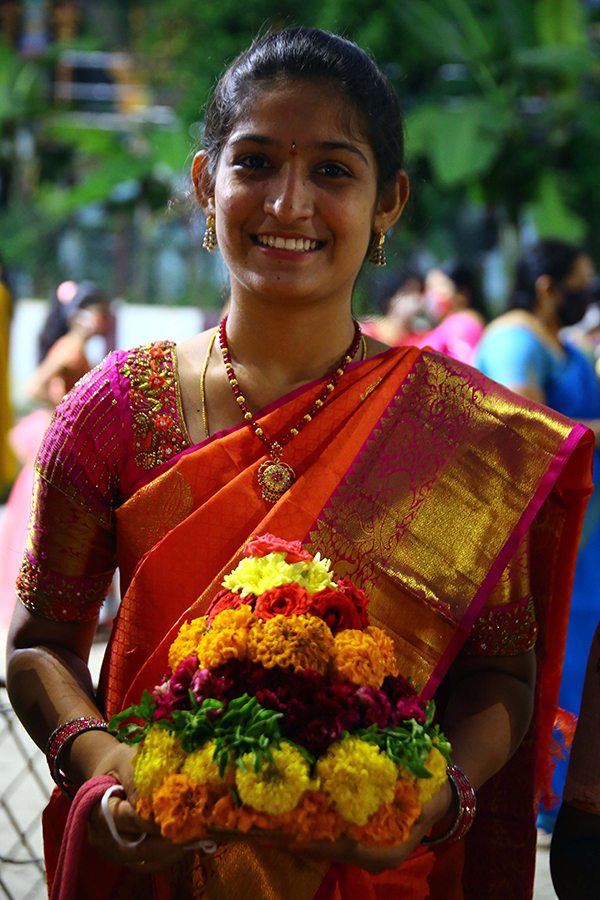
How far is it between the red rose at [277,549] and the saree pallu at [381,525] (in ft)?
0.62

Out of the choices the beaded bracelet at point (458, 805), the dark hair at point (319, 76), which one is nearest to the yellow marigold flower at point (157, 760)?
the beaded bracelet at point (458, 805)

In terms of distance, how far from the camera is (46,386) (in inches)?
226

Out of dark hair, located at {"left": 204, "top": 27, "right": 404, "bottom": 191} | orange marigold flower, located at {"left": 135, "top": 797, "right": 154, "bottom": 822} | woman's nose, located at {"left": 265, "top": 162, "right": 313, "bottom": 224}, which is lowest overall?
orange marigold flower, located at {"left": 135, "top": 797, "right": 154, "bottom": 822}

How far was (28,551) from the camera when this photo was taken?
1.67 m

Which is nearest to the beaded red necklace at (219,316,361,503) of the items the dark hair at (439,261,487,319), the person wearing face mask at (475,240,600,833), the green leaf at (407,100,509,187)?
the person wearing face mask at (475,240,600,833)

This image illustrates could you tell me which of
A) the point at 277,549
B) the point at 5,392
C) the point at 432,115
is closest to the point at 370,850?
the point at 277,549

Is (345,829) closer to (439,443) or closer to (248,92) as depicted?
(439,443)

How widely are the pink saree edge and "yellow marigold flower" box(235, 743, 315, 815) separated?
0.51 meters

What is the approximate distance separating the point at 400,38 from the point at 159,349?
542 inches

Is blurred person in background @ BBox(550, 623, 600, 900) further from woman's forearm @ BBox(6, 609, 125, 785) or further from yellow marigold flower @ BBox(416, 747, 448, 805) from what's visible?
woman's forearm @ BBox(6, 609, 125, 785)

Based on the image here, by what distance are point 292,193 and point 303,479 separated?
18.6 inches

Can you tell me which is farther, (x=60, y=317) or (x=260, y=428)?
(x=60, y=317)

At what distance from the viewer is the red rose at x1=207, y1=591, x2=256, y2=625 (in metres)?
A: 1.29

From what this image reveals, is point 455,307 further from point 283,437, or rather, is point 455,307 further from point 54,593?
point 54,593
